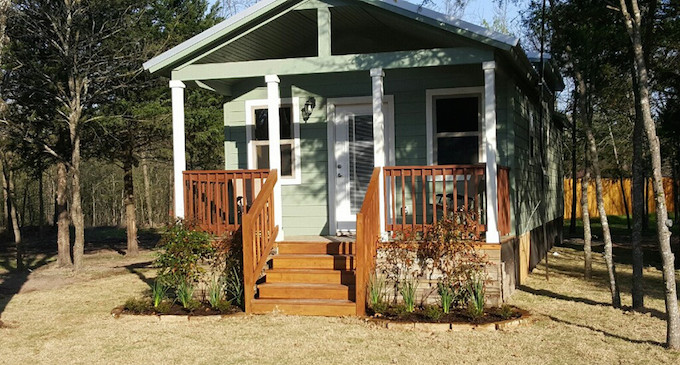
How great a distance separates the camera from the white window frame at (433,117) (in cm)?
898

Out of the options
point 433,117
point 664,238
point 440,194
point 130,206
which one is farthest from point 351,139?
point 130,206

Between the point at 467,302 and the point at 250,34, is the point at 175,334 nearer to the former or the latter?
the point at 467,302

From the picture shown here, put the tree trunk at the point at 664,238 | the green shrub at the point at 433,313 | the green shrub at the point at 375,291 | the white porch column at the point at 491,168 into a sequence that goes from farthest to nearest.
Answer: the white porch column at the point at 491,168, the green shrub at the point at 375,291, the green shrub at the point at 433,313, the tree trunk at the point at 664,238

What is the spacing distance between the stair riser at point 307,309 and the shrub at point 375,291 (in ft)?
0.77

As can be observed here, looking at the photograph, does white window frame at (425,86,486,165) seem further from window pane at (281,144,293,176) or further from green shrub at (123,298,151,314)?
green shrub at (123,298,151,314)

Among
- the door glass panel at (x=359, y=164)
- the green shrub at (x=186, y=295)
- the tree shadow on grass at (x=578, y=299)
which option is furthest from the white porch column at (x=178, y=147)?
the tree shadow on grass at (x=578, y=299)

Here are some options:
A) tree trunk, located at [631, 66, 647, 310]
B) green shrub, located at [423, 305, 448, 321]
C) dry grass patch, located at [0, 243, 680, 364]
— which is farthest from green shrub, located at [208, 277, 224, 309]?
tree trunk, located at [631, 66, 647, 310]

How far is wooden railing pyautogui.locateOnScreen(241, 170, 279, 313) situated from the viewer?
7.20 m

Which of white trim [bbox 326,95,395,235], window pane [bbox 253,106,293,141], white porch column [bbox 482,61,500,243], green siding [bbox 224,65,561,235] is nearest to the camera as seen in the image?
white porch column [bbox 482,61,500,243]

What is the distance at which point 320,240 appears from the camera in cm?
851

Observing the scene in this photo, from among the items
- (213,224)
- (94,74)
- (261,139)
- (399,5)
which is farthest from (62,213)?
(399,5)

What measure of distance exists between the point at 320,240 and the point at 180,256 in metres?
1.96

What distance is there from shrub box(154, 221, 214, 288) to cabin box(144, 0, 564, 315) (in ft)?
1.21

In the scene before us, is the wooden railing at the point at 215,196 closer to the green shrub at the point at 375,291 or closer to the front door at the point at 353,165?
the front door at the point at 353,165
